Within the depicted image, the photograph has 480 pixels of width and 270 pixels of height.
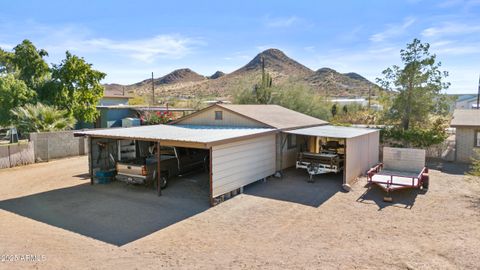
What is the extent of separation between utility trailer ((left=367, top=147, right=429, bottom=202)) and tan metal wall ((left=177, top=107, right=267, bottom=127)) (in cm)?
528

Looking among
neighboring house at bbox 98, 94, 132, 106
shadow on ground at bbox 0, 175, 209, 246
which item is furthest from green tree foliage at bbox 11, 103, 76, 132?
neighboring house at bbox 98, 94, 132, 106

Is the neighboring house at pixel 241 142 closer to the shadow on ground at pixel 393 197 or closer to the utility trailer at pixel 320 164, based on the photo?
the utility trailer at pixel 320 164

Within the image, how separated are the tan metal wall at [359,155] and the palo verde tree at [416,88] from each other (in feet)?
20.2

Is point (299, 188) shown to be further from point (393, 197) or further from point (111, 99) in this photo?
point (111, 99)

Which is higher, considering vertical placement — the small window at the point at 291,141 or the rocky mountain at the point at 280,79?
the rocky mountain at the point at 280,79

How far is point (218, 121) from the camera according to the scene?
1543 cm

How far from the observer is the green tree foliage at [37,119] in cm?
1848

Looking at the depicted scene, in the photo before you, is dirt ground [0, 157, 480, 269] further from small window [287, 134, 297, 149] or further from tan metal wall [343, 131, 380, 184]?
small window [287, 134, 297, 149]

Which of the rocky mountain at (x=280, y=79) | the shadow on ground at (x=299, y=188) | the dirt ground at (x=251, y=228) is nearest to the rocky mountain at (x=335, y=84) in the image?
the rocky mountain at (x=280, y=79)

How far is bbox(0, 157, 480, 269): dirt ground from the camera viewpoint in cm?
682

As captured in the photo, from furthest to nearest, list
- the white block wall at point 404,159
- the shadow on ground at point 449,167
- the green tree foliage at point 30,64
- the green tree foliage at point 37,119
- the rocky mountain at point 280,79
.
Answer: the rocky mountain at point 280,79
the green tree foliage at point 30,64
the green tree foliage at point 37,119
the shadow on ground at point 449,167
the white block wall at point 404,159

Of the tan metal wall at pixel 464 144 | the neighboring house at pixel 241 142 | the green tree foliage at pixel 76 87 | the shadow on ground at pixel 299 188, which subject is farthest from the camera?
the green tree foliage at pixel 76 87

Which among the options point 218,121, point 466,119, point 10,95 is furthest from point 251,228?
point 10,95

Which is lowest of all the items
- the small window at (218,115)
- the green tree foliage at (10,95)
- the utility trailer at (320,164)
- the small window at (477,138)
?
the utility trailer at (320,164)
